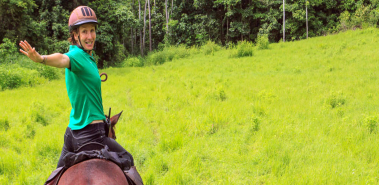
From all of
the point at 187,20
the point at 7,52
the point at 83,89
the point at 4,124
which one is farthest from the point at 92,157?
the point at 187,20

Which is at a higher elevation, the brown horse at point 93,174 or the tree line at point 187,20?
the tree line at point 187,20

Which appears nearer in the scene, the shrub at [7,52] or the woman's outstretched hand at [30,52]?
the woman's outstretched hand at [30,52]

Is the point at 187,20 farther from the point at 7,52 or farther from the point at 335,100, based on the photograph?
the point at 335,100

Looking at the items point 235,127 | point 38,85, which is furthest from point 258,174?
point 38,85

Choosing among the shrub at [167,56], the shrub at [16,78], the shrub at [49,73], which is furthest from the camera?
the shrub at [167,56]

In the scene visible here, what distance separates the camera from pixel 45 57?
63.2 inches

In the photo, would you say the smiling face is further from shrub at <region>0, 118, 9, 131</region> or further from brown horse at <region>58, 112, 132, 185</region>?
shrub at <region>0, 118, 9, 131</region>

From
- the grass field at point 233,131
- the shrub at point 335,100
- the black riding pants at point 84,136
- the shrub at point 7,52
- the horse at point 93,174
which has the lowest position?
the grass field at point 233,131

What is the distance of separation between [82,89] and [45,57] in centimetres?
34

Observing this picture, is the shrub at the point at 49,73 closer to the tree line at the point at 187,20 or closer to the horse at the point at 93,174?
the tree line at the point at 187,20

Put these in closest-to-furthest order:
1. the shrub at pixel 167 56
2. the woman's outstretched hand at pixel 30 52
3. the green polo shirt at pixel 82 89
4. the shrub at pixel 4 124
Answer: the woman's outstretched hand at pixel 30 52 < the green polo shirt at pixel 82 89 < the shrub at pixel 4 124 < the shrub at pixel 167 56

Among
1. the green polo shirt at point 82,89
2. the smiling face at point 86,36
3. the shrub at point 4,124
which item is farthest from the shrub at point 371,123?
the shrub at point 4,124

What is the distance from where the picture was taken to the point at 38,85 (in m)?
11.4

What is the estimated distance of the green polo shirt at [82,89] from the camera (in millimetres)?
1806
